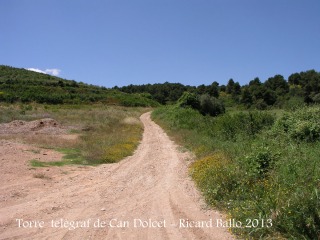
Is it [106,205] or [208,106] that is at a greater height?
[208,106]

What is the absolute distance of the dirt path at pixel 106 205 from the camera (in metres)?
5.81

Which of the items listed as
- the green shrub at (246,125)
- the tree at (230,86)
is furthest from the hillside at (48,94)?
the green shrub at (246,125)

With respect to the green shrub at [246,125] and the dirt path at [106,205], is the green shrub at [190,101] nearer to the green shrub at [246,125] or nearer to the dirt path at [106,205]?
the green shrub at [246,125]

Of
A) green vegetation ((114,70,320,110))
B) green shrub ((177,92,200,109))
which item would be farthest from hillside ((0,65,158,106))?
green shrub ((177,92,200,109))

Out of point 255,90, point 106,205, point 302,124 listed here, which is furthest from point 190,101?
point 106,205

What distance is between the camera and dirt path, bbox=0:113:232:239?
5809 millimetres

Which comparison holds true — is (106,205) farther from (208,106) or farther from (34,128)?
(208,106)

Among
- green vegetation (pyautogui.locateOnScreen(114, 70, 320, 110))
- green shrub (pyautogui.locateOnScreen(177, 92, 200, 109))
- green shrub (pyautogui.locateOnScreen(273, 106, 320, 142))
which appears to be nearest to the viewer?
green shrub (pyautogui.locateOnScreen(273, 106, 320, 142))

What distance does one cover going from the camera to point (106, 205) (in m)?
7.42

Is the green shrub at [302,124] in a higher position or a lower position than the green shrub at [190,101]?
lower

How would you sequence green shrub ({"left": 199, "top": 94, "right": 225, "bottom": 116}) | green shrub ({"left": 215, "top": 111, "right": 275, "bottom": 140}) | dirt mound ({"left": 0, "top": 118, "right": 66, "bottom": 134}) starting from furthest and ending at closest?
1. green shrub ({"left": 199, "top": 94, "right": 225, "bottom": 116})
2. dirt mound ({"left": 0, "top": 118, "right": 66, "bottom": 134})
3. green shrub ({"left": 215, "top": 111, "right": 275, "bottom": 140})

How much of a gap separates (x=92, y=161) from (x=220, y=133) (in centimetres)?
720

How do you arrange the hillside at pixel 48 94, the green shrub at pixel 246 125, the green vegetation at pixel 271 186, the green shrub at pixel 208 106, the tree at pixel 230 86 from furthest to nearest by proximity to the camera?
the tree at pixel 230 86, the hillside at pixel 48 94, the green shrub at pixel 208 106, the green shrub at pixel 246 125, the green vegetation at pixel 271 186

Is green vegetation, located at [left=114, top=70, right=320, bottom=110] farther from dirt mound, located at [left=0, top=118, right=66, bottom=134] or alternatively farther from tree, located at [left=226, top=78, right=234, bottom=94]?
dirt mound, located at [left=0, top=118, right=66, bottom=134]
